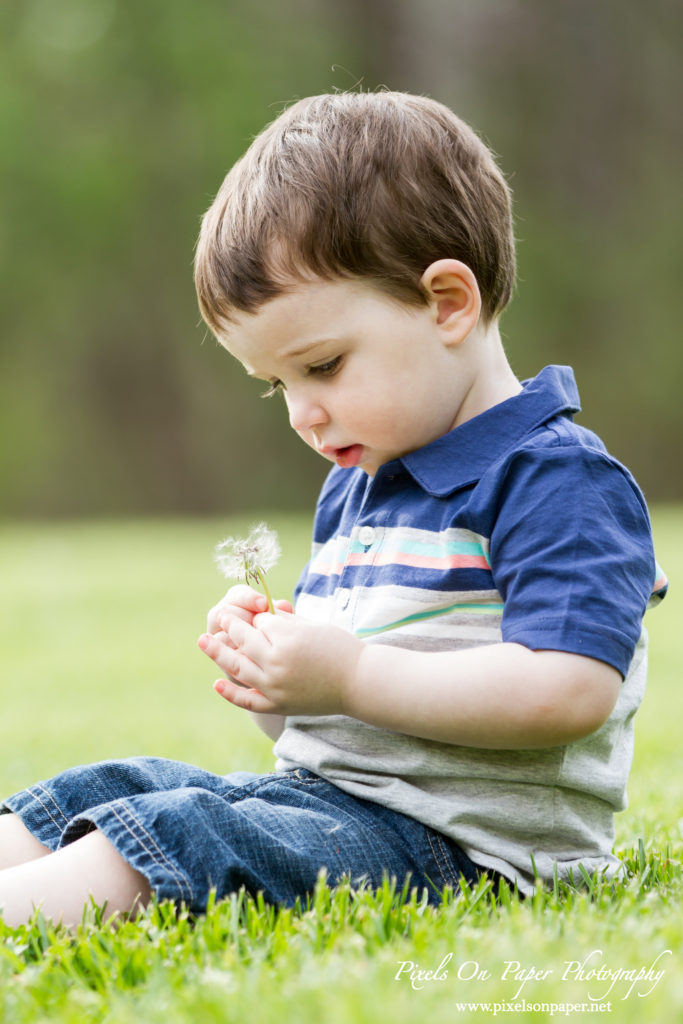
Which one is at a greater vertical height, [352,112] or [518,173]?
[518,173]

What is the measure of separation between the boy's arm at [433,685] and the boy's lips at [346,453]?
31 centimetres

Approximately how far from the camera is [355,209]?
1.64 m

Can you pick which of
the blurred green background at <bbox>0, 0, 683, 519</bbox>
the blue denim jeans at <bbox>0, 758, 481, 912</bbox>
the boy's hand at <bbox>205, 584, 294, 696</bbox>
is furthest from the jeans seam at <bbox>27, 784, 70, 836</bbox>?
the blurred green background at <bbox>0, 0, 683, 519</bbox>

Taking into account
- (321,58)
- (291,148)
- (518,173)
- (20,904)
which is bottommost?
(20,904)

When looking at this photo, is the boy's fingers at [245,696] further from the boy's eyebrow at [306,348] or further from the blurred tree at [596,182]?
the blurred tree at [596,182]

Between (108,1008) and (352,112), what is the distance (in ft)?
4.06

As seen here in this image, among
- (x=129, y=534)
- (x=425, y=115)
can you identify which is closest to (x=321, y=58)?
(x=129, y=534)

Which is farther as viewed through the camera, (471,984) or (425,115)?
(425,115)

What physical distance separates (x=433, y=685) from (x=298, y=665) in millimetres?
163

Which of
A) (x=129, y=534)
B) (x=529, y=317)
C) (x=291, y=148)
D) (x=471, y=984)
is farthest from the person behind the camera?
(x=529, y=317)

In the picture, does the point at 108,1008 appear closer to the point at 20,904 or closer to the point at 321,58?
the point at 20,904

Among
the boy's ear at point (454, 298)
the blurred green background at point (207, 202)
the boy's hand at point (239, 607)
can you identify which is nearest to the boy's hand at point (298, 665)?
the boy's hand at point (239, 607)

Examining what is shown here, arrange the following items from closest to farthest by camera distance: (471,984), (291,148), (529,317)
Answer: (471,984) → (291,148) → (529,317)

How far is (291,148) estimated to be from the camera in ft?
5.66
